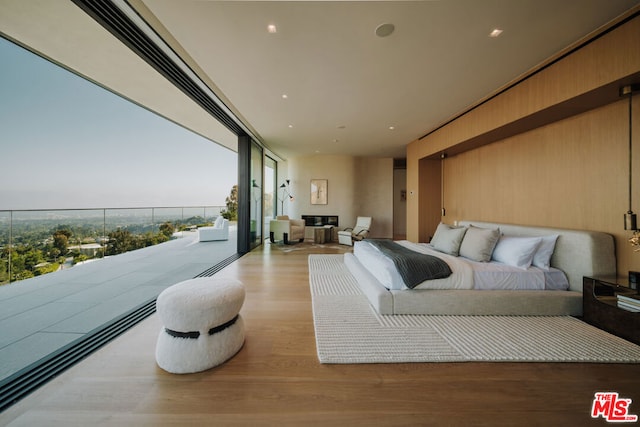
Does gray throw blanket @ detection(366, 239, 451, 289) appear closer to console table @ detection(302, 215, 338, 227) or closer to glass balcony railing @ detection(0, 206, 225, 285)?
glass balcony railing @ detection(0, 206, 225, 285)

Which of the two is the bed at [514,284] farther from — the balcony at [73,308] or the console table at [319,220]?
the console table at [319,220]

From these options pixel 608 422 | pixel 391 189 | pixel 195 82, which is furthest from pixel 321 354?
pixel 391 189

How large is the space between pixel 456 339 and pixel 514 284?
112cm

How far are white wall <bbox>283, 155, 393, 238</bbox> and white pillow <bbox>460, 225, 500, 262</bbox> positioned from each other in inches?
187

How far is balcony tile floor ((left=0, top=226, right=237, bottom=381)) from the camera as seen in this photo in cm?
167

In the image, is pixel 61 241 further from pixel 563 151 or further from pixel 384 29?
pixel 563 151

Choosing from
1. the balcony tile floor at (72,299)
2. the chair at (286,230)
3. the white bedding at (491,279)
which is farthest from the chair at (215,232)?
the white bedding at (491,279)

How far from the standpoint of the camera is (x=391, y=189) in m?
7.87

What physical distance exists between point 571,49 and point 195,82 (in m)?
4.47

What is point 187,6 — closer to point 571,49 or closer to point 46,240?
point 571,49

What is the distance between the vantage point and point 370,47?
235cm

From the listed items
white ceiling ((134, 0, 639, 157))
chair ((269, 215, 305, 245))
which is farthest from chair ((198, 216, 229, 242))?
white ceiling ((134, 0, 639, 157))

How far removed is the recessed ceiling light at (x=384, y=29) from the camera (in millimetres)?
2057

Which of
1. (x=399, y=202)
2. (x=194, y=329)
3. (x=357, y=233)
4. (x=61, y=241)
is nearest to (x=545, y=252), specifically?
(x=194, y=329)
